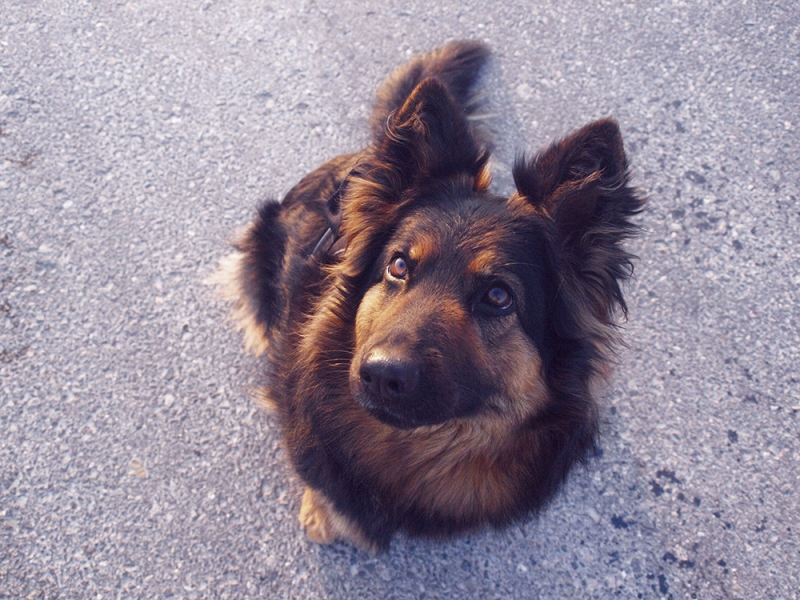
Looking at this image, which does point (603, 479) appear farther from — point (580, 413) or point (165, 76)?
point (165, 76)

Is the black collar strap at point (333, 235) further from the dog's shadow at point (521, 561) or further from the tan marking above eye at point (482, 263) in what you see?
the dog's shadow at point (521, 561)

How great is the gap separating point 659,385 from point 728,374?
0.41 m

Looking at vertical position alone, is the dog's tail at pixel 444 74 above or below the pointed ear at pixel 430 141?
below

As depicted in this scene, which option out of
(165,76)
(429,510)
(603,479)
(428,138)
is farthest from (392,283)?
(165,76)

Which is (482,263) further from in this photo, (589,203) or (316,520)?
(316,520)

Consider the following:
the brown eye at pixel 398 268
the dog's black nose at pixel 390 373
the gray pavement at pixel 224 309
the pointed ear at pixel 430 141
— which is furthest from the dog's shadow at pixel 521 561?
the pointed ear at pixel 430 141

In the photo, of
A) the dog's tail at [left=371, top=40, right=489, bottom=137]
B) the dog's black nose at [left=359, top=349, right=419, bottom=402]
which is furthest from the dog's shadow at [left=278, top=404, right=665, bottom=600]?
the dog's tail at [left=371, top=40, right=489, bottom=137]

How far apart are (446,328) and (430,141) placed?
2.63 feet

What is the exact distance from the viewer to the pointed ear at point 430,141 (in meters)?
2.34

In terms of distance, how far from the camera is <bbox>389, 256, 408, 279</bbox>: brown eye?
2.45 m

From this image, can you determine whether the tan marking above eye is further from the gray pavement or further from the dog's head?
the gray pavement

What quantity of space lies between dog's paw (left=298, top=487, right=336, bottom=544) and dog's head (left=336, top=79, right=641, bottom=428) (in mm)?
891

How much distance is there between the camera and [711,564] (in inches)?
115

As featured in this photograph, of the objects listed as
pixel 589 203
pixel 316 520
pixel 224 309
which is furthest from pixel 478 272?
pixel 224 309
